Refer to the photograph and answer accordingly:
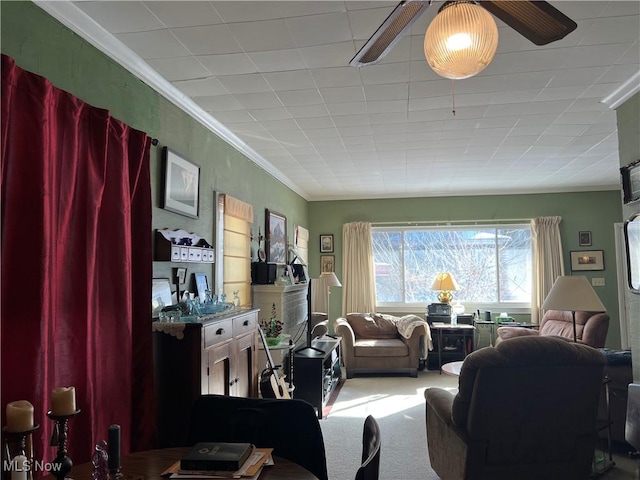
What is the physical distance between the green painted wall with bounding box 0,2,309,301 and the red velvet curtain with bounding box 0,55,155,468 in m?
0.15

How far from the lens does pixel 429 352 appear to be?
21.2 ft

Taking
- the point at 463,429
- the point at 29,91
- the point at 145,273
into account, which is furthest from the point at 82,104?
the point at 463,429

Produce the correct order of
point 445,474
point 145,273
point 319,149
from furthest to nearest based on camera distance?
point 319,149 < point 445,474 < point 145,273

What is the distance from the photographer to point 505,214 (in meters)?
7.24

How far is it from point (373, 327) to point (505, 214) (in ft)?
9.58

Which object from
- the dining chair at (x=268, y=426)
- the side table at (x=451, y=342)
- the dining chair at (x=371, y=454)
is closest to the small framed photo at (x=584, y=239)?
the side table at (x=451, y=342)

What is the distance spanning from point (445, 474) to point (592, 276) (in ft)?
18.0

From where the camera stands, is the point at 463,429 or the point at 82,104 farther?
the point at 463,429

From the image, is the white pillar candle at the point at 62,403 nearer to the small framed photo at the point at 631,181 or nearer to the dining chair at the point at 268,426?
the dining chair at the point at 268,426

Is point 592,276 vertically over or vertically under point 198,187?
under

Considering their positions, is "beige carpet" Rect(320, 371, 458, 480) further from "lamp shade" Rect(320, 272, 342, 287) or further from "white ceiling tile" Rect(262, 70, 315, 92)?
"white ceiling tile" Rect(262, 70, 315, 92)

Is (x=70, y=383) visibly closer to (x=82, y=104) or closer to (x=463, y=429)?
(x=82, y=104)

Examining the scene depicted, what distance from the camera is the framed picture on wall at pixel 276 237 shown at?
5223 mm

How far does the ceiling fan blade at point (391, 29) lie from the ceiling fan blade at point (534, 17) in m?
0.23
